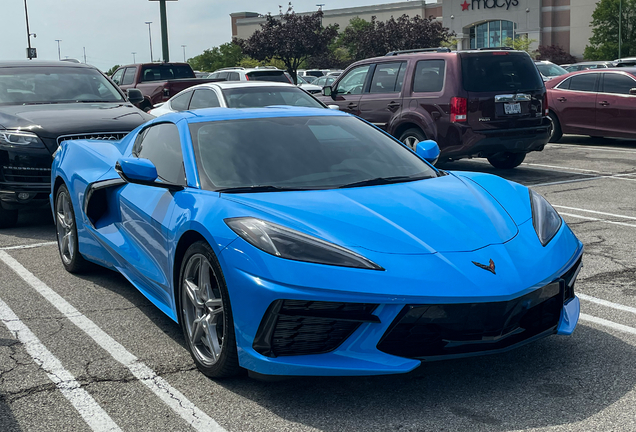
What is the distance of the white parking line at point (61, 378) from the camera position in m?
3.31

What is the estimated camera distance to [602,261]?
5.98 meters

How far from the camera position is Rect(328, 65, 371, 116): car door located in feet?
40.4

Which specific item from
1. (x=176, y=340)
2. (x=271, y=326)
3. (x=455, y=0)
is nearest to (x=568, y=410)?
(x=271, y=326)

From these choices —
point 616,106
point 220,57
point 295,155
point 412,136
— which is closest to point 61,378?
point 295,155

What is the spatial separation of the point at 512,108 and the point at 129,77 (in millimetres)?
12866

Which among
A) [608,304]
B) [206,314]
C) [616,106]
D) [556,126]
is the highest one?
[616,106]

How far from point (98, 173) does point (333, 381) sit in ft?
8.65

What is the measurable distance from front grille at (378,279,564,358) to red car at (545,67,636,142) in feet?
39.3

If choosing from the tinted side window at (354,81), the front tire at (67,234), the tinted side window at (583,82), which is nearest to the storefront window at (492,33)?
the tinted side window at (583,82)

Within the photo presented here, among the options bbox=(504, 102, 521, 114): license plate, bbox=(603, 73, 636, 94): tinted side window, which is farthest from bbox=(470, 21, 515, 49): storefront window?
bbox=(504, 102, 521, 114): license plate

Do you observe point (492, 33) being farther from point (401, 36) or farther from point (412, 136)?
point (412, 136)

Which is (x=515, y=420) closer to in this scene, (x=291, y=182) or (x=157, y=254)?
(x=291, y=182)

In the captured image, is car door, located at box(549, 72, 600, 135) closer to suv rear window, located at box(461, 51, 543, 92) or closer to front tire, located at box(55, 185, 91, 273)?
suv rear window, located at box(461, 51, 543, 92)

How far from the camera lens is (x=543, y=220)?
158 inches
